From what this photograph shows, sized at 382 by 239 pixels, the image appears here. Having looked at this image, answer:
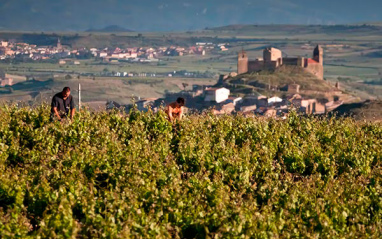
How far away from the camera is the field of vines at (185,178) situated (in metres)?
11.5

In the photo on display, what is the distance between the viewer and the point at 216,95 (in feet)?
413

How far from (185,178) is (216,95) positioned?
110367mm

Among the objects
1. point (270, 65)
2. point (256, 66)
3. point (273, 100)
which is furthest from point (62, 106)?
point (256, 66)

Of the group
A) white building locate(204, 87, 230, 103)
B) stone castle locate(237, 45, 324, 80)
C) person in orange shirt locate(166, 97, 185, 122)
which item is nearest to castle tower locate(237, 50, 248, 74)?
stone castle locate(237, 45, 324, 80)

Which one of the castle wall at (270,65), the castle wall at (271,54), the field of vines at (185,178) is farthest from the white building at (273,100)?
the field of vines at (185,178)

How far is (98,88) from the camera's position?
161250 millimetres

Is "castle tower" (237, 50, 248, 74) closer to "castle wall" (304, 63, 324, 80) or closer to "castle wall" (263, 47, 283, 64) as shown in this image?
"castle wall" (263, 47, 283, 64)

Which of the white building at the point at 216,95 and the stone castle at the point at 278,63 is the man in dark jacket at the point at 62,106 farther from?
the stone castle at the point at 278,63

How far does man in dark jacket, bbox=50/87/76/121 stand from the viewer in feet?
58.6

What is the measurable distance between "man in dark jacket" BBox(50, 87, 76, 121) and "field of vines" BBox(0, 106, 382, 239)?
0.92 feet

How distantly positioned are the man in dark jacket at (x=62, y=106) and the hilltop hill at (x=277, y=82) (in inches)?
4564

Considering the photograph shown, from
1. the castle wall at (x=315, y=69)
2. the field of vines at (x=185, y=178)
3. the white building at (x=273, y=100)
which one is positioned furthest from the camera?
the castle wall at (x=315, y=69)

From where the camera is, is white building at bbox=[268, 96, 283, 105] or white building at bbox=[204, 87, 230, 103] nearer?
white building at bbox=[268, 96, 283, 105]

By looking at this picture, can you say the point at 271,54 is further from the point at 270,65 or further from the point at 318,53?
the point at 318,53
